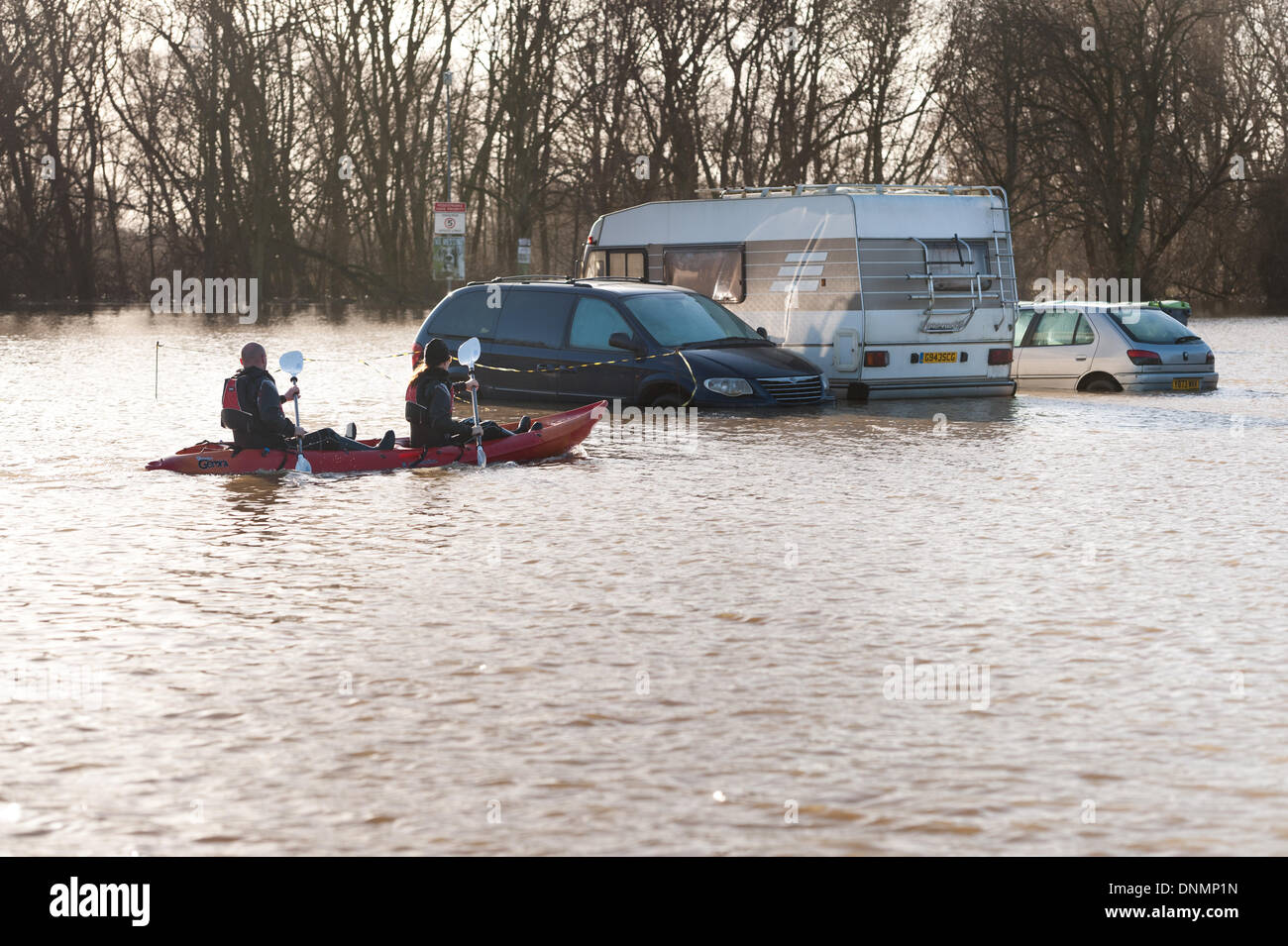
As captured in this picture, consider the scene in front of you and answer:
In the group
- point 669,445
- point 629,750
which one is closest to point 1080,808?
point 629,750

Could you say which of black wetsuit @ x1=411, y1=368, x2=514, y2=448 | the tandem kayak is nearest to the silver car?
the tandem kayak

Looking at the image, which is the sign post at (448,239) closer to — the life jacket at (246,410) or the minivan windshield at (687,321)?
the minivan windshield at (687,321)

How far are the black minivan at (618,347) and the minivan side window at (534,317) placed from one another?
0.01m

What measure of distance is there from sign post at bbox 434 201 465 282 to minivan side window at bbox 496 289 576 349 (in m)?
26.1

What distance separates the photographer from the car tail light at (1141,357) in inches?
935

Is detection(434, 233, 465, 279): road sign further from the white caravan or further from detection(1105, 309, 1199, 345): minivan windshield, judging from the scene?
detection(1105, 309, 1199, 345): minivan windshield

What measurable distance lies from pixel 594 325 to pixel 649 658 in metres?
13.1

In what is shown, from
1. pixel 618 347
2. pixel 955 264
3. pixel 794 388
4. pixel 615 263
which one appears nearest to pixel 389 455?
pixel 618 347

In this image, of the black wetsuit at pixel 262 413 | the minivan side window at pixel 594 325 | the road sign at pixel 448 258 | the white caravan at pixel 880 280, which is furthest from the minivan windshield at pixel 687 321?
the road sign at pixel 448 258

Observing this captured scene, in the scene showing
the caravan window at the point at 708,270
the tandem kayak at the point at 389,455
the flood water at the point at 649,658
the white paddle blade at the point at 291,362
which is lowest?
the flood water at the point at 649,658

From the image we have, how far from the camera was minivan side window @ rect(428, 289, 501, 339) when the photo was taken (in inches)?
838
